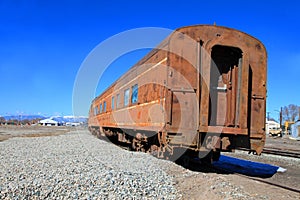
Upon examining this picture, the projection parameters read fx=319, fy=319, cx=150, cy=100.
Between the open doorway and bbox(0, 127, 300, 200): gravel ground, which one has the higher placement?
the open doorway

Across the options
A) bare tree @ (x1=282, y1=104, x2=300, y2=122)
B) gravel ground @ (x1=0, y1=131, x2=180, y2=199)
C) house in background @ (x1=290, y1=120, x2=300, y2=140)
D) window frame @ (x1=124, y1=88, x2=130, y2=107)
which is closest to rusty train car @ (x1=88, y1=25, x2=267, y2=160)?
gravel ground @ (x1=0, y1=131, x2=180, y2=199)

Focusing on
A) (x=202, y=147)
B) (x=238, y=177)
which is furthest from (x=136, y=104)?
(x=238, y=177)

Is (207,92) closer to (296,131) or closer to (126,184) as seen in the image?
(126,184)

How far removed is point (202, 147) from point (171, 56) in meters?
2.29

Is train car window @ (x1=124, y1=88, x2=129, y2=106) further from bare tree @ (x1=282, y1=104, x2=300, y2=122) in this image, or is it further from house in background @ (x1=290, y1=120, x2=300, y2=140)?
bare tree @ (x1=282, y1=104, x2=300, y2=122)

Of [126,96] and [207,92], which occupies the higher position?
[126,96]

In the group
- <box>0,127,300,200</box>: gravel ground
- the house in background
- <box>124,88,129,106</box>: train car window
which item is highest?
<box>124,88,129,106</box>: train car window

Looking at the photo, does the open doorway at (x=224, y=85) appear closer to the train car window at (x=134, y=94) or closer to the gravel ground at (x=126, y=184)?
the gravel ground at (x=126, y=184)

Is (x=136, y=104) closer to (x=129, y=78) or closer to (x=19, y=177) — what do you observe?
(x=129, y=78)

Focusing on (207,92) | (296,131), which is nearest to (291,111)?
(296,131)

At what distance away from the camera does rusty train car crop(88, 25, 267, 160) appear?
7.45m

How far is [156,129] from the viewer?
314 inches

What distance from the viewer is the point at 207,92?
7.57 metres

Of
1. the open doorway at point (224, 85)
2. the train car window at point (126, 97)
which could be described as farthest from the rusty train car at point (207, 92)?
the train car window at point (126, 97)
